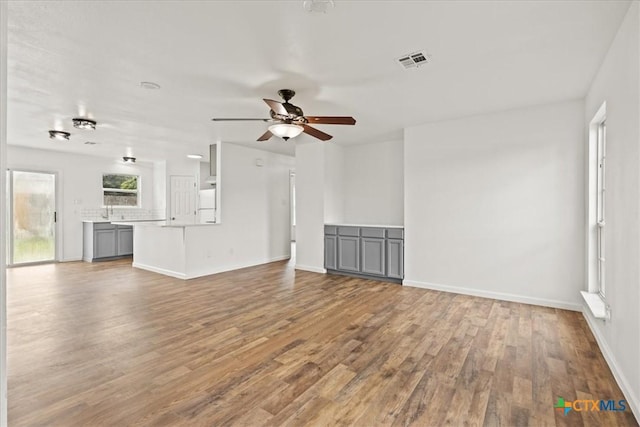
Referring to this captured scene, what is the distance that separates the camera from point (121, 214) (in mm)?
8375

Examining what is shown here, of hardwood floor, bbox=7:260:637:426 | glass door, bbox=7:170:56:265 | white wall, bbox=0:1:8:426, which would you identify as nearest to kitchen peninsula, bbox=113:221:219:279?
hardwood floor, bbox=7:260:637:426

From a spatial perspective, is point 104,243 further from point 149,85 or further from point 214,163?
point 149,85

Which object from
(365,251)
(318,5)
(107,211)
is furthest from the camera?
(107,211)

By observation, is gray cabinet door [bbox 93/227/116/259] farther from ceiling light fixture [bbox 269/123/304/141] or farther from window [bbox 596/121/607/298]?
window [bbox 596/121/607/298]

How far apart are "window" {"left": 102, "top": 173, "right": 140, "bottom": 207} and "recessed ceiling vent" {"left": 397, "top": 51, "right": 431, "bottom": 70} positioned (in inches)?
318

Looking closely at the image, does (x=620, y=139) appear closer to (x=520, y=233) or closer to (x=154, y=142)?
(x=520, y=233)

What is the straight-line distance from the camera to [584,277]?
12.3 ft

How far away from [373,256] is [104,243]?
637 centimetres

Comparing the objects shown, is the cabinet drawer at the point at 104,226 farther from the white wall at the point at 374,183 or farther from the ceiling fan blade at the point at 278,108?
the ceiling fan blade at the point at 278,108

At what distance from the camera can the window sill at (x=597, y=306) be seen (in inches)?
105

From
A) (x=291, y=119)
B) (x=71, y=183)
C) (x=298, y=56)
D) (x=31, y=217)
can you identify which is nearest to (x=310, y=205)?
(x=291, y=119)

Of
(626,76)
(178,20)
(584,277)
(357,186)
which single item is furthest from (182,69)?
(584,277)

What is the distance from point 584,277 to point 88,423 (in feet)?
16.1

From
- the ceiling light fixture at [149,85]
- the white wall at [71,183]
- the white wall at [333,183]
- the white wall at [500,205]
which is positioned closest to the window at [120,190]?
the white wall at [71,183]
